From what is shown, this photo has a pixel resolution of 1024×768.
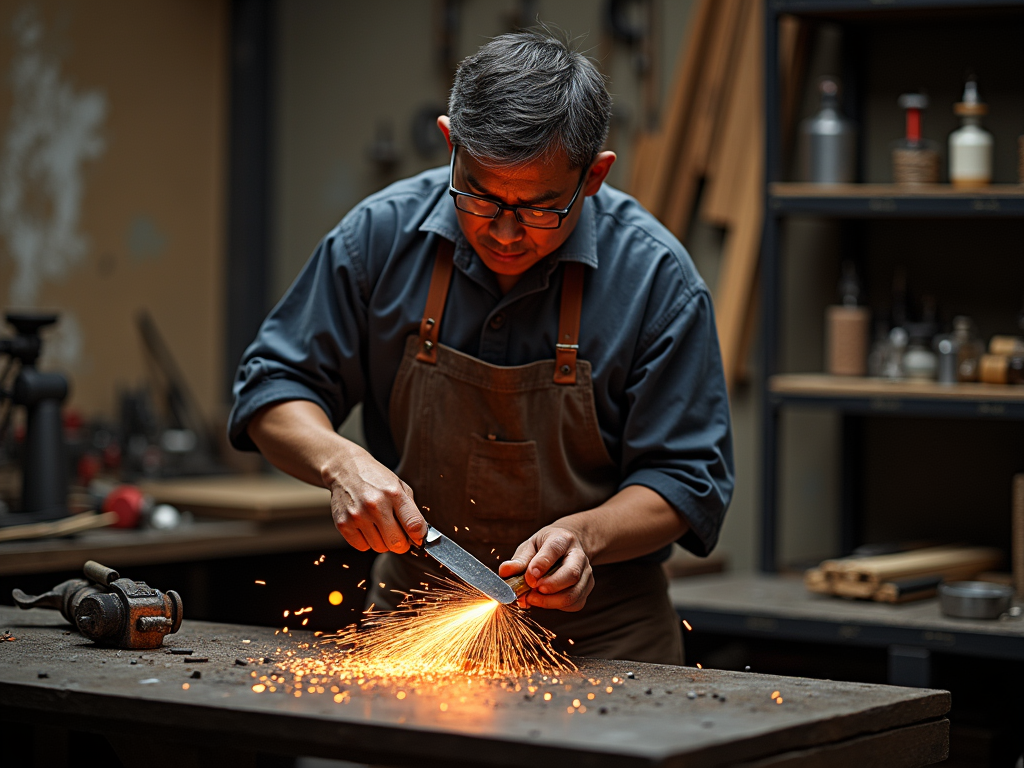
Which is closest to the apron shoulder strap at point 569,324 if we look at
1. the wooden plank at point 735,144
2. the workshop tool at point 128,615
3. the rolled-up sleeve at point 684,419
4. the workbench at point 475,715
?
the rolled-up sleeve at point 684,419

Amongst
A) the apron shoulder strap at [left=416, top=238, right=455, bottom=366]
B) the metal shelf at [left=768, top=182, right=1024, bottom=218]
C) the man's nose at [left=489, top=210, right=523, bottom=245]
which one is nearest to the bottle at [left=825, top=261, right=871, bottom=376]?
the metal shelf at [left=768, top=182, right=1024, bottom=218]

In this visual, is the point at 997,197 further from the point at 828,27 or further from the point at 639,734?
the point at 639,734

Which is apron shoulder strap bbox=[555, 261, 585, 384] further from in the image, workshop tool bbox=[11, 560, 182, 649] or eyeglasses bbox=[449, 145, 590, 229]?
workshop tool bbox=[11, 560, 182, 649]

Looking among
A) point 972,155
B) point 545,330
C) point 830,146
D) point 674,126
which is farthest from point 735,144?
point 545,330

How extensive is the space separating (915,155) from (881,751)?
2.18 m

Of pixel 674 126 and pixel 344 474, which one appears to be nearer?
pixel 344 474

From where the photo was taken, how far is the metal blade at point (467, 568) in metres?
1.97

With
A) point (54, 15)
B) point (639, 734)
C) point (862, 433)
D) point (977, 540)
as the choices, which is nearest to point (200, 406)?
Answer: point (54, 15)

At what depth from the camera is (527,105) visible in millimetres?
2078

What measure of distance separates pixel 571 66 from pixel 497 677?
37.7 inches

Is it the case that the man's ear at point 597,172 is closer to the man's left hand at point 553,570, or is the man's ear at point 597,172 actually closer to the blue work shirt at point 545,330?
the blue work shirt at point 545,330

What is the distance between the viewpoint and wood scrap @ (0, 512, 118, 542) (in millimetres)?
3307

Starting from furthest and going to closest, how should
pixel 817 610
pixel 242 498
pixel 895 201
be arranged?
pixel 242 498
pixel 895 201
pixel 817 610

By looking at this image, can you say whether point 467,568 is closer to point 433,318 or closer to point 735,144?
point 433,318
